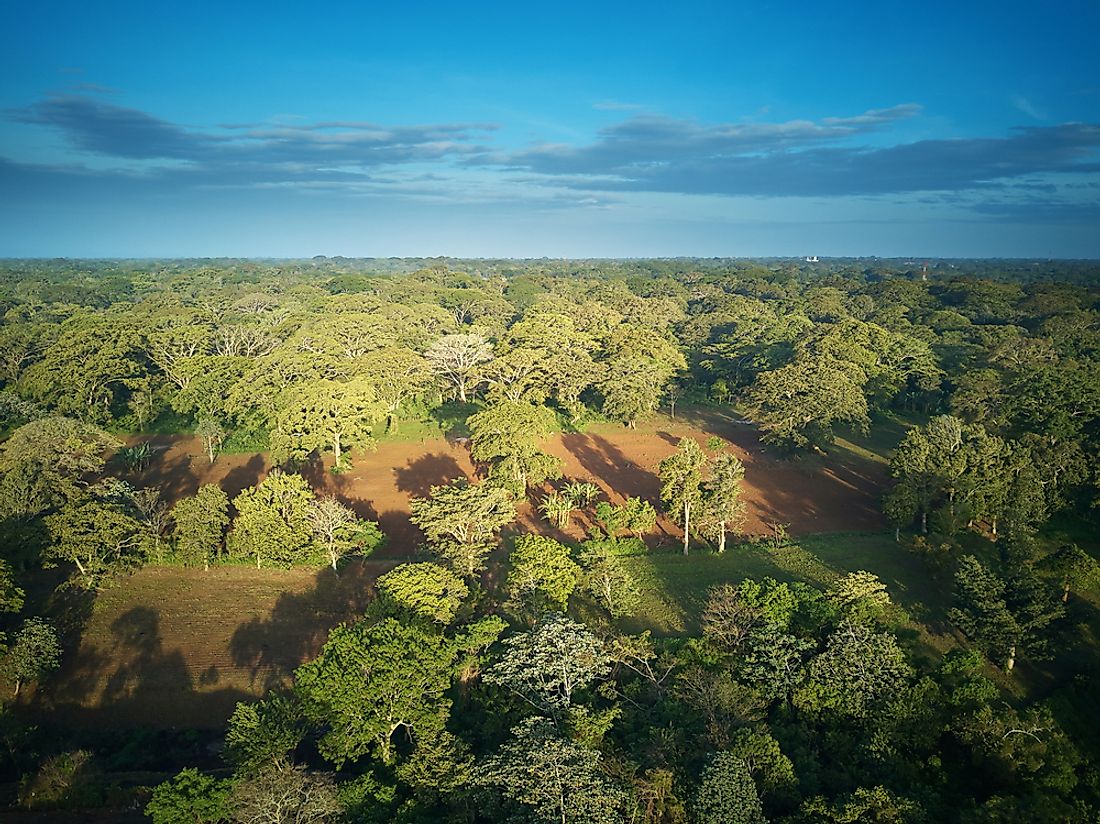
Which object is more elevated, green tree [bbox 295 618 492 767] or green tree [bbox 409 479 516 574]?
green tree [bbox 409 479 516 574]

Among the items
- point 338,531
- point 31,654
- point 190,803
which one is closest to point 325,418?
point 338,531

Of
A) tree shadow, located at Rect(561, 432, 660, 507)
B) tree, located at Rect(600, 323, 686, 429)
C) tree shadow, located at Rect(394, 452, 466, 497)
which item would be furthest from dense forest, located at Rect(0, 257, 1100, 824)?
tree shadow, located at Rect(394, 452, 466, 497)

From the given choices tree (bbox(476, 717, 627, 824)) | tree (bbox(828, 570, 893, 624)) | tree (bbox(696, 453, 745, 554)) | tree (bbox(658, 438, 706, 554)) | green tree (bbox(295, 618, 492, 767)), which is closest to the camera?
tree (bbox(476, 717, 627, 824))

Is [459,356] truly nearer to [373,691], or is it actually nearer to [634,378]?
[634,378]

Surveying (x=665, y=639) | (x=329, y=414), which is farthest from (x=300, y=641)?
(x=329, y=414)

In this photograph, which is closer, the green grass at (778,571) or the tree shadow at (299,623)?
the tree shadow at (299,623)

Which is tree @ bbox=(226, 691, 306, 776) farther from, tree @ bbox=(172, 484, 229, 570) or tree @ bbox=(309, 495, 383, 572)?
tree @ bbox=(172, 484, 229, 570)

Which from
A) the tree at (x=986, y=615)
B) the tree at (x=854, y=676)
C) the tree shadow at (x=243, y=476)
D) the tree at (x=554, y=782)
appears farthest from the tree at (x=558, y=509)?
the tree shadow at (x=243, y=476)

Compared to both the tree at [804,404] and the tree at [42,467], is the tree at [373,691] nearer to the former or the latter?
the tree at [42,467]
